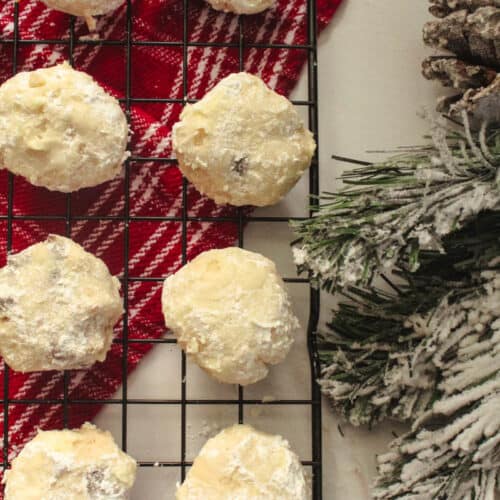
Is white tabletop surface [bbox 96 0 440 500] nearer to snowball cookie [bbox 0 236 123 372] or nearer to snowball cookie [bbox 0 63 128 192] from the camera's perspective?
snowball cookie [bbox 0 236 123 372]

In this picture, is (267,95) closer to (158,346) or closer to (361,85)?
(361,85)

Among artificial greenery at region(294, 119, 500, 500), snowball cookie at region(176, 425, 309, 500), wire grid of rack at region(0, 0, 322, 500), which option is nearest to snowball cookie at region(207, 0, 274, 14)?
wire grid of rack at region(0, 0, 322, 500)

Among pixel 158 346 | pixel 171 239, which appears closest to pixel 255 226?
pixel 171 239

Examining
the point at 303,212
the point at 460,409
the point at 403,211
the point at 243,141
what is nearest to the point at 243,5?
the point at 243,141

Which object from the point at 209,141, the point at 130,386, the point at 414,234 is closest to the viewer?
the point at 414,234

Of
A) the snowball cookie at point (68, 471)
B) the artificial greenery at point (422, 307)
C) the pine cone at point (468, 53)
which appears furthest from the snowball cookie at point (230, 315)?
the pine cone at point (468, 53)
